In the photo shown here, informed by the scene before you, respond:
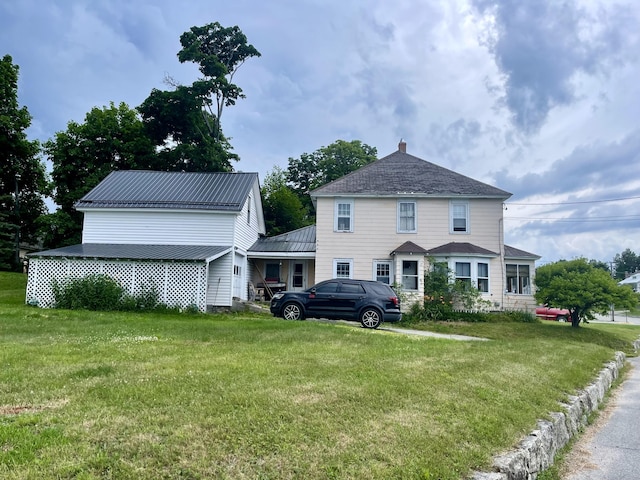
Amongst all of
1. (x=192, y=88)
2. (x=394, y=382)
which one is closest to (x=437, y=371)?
(x=394, y=382)

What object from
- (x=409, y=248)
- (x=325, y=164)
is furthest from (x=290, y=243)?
(x=325, y=164)

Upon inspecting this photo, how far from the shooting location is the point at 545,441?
4660 mm

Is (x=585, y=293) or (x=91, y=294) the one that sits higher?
(x=585, y=293)

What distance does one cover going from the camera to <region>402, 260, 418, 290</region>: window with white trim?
1970 centimetres

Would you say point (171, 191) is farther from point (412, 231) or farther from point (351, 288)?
point (412, 231)

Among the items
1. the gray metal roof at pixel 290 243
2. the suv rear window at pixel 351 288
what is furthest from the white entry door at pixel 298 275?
the suv rear window at pixel 351 288

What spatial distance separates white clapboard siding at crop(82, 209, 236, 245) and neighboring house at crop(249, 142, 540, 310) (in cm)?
413

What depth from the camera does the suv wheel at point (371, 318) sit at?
1445 cm

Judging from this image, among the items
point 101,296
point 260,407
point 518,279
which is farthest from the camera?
point 518,279

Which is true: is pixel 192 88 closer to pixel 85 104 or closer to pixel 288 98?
pixel 85 104

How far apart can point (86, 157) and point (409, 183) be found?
72.9 ft

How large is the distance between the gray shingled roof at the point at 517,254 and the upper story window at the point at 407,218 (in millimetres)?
4819

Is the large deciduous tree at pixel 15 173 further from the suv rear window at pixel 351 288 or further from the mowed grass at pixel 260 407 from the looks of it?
the mowed grass at pixel 260 407

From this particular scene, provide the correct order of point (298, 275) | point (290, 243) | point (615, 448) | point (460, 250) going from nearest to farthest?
point (615, 448) → point (460, 250) → point (290, 243) → point (298, 275)
